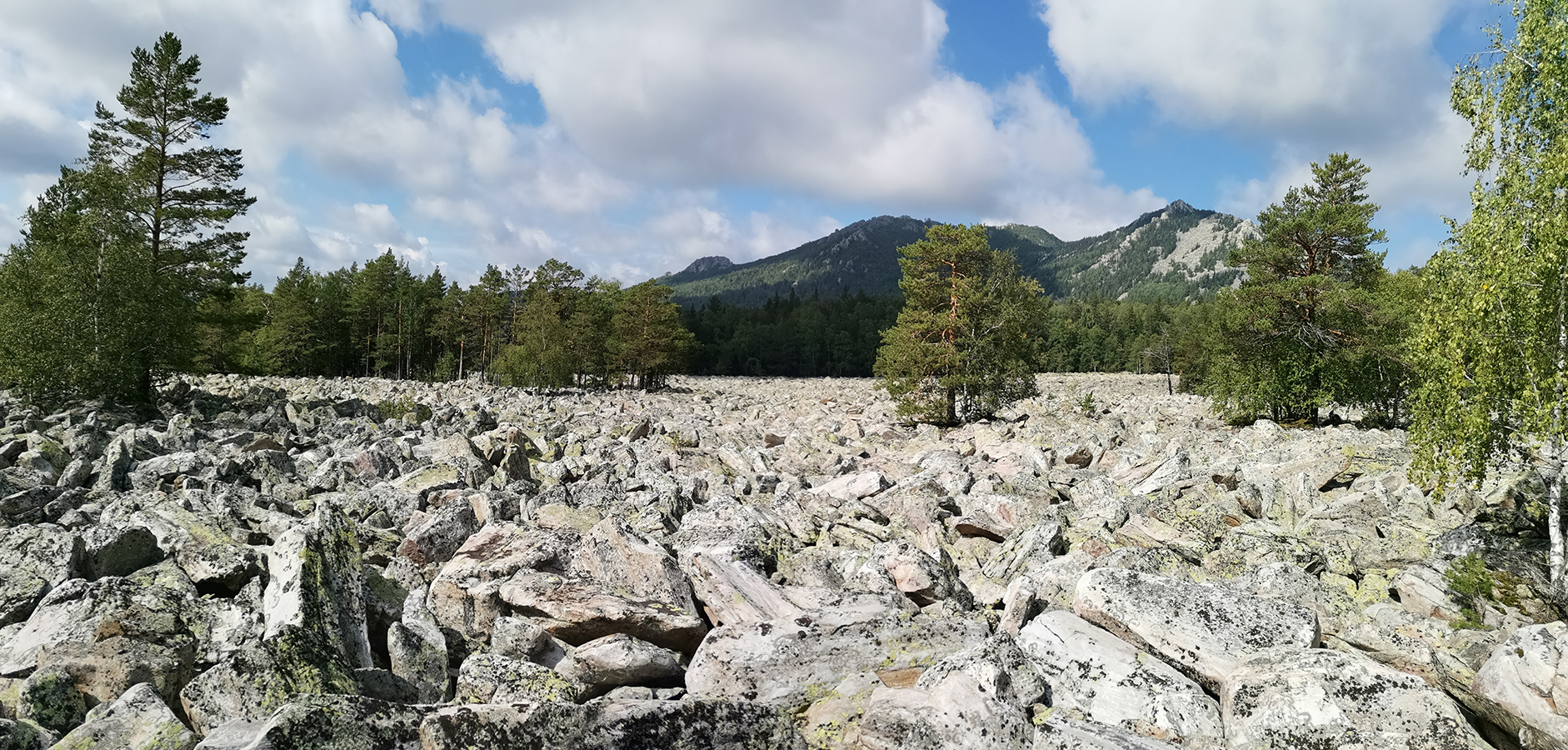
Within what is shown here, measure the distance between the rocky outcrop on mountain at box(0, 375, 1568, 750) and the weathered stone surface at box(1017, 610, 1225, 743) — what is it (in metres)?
0.02

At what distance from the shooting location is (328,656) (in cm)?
523

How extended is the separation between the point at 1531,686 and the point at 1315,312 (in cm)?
2545

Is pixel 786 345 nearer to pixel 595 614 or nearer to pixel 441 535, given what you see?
pixel 441 535

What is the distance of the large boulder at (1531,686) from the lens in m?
4.49

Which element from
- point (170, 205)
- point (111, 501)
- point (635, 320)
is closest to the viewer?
point (111, 501)

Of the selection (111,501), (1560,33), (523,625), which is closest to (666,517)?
(523,625)

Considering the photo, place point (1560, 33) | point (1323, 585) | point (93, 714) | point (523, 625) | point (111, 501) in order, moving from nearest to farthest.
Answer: point (93, 714), point (523, 625), point (1323, 585), point (1560, 33), point (111, 501)

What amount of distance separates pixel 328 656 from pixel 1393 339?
103ft

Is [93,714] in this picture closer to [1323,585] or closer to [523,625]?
[523,625]

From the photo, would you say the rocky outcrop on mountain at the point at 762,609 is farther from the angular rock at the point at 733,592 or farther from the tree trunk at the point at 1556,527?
the tree trunk at the point at 1556,527

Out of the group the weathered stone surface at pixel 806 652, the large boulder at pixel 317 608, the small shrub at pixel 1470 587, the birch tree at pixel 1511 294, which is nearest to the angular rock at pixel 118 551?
the large boulder at pixel 317 608

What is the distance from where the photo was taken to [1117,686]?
5.39 metres

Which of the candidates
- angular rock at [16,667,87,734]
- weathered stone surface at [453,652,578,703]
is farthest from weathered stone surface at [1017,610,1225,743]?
angular rock at [16,667,87,734]

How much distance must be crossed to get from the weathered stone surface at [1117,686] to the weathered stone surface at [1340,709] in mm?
232
